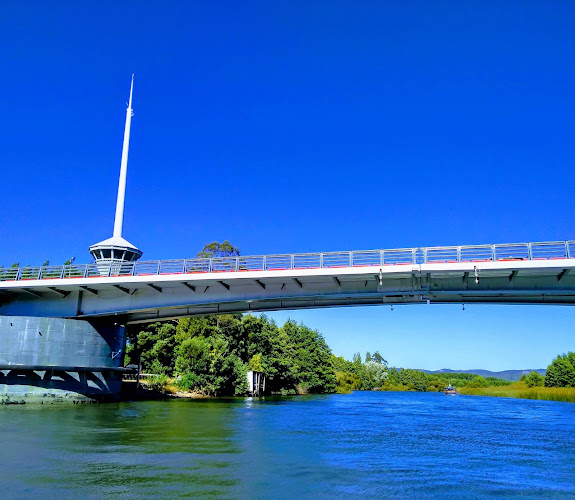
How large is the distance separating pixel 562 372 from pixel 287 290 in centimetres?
8703

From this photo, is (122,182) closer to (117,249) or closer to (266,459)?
(117,249)

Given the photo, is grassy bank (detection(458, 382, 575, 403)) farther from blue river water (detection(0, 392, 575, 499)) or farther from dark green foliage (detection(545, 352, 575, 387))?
blue river water (detection(0, 392, 575, 499))

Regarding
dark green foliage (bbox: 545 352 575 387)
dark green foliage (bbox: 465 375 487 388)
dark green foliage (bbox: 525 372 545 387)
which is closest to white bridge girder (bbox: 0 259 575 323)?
dark green foliage (bbox: 545 352 575 387)

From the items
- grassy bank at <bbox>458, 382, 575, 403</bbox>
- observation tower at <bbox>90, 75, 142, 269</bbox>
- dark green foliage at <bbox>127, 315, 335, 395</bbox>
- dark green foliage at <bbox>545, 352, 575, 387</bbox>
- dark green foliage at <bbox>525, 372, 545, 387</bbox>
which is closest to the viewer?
observation tower at <bbox>90, 75, 142, 269</bbox>

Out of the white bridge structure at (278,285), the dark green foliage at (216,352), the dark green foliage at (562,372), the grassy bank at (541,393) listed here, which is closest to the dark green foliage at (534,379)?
the dark green foliage at (562,372)

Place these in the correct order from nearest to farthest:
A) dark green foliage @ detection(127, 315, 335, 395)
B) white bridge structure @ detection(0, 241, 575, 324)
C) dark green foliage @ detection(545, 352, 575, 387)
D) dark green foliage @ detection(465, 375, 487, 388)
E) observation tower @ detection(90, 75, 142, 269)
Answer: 1. white bridge structure @ detection(0, 241, 575, 324)
2. observation tower @ detection(90, 75, 142, 269)
3. dark green foliage @ detection(127, 315, 335, 395)
4. dark green foliage @ detection(545, 352, 575, 387)
5. dark green foliage @ detection(465, 375, 487, 388)

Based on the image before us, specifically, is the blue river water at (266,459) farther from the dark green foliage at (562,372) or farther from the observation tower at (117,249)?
the dark green foliage at (562,372)

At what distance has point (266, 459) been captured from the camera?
1606 cm

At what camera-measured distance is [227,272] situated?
32.9 meters

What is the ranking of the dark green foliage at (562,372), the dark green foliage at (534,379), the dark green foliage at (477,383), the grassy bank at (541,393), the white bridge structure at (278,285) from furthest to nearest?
the dark green foliage at (477,383) < the dark green foliage at (534,379) < the dark green foliage at (562,372) < the grassy bank at (541,393) < the white bridge structure at (278,285)

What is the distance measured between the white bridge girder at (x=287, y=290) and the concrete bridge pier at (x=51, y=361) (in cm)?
250

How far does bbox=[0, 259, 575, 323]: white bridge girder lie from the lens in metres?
29.2

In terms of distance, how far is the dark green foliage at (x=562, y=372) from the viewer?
318 feet

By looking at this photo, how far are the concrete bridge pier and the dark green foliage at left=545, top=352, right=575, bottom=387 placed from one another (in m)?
89.6
